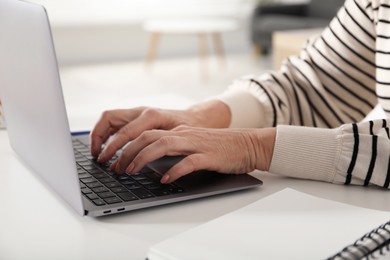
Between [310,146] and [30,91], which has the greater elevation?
[30,91]

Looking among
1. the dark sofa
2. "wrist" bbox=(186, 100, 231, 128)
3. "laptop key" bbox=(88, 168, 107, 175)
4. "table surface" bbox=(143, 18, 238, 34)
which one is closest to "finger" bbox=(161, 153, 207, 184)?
"laptop key" bbox=(88, 168, 107, 175)

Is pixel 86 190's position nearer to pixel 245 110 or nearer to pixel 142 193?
pixel 142 193

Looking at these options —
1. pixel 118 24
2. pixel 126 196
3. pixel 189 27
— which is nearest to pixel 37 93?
pixel 126 196

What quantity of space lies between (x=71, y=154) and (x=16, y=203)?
6.5 inches

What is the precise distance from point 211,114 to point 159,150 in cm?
32

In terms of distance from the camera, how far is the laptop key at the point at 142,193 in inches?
31.1

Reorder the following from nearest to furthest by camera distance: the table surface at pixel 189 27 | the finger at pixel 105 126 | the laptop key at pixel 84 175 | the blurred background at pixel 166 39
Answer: the laptop key at pixel 84 175, the finger at pixel 105 126, the blurred background at pixel 166 39, the table surface at pixel 189 27

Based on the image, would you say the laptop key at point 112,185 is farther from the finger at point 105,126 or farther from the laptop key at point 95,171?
the finger at point 105,126

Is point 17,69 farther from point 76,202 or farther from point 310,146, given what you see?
point 310,146

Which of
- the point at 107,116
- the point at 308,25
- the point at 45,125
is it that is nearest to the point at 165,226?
the point at 45,125

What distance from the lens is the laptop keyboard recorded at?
78cm

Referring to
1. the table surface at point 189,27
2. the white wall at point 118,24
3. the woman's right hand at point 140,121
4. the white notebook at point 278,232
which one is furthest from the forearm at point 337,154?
the white wall at point 118,24

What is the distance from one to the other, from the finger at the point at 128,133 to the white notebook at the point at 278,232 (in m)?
0.27

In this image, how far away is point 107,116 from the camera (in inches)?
40.8
